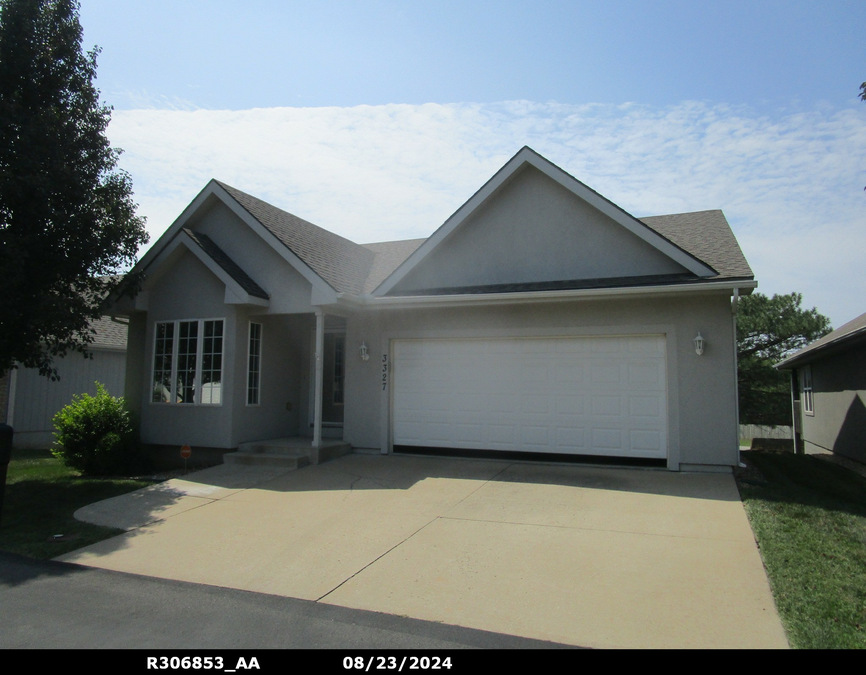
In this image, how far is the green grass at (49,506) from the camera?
7.08 m

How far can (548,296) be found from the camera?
34.7 feet

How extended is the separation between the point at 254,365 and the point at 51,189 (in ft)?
15.5

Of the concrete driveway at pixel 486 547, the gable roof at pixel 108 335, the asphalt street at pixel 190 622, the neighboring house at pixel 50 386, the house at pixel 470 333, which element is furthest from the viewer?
the gable roof at pixel 108 335

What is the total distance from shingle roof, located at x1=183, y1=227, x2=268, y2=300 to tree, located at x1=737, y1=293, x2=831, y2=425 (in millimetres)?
25869

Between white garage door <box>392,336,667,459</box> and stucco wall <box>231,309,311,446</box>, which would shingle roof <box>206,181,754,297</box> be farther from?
stucco wall <box>231,309,311,446</box>

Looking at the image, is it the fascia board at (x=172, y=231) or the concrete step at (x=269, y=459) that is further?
the fascia board at (x=172, y=231)

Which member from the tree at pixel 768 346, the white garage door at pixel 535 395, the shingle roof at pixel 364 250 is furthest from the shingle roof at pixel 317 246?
the tree at pixel 768 346

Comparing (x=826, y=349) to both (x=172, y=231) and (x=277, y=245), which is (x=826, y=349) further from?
(x=172, y=231)

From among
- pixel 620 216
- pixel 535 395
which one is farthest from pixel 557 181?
pixel 535 395

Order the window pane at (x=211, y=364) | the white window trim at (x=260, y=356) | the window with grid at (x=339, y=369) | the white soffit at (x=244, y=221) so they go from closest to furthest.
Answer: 1. the white soffit at (x=244, y=221)
2. the window pane at (x=211, y=364)
3. the white window trim at (x=260, y=356)
4. the window with grid at (x=339, y=369)

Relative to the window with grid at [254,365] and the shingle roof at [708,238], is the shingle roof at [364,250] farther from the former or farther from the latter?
the window with grid at [254,365]

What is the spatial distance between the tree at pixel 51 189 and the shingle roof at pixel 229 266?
4.11ft

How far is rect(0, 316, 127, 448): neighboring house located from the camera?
16.8 meters
